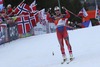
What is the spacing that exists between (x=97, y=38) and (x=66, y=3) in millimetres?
21216

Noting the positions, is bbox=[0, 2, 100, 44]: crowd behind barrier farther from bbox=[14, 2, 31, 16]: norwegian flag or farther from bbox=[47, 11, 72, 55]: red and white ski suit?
bbox=[47, 11, 72, 55]: red and white ski suit

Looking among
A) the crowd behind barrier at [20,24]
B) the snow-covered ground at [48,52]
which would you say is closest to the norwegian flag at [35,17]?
the crowd behind barrier at [20,24]

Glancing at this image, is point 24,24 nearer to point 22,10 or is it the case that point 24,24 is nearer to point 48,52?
point 22,10

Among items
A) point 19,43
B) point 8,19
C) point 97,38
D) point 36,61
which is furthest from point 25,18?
point 36,61

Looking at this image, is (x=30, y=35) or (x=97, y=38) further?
(x=30, y=35)

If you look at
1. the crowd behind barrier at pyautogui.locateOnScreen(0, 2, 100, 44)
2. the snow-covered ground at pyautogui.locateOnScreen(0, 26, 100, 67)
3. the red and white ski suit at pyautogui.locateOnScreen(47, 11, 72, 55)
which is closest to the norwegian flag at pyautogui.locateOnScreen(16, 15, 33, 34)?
the crowd behind barrier at pyautogui.locateOnScreen(0, 2, 100, 44)

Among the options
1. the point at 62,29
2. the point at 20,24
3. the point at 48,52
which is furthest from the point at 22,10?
the point at 62,29

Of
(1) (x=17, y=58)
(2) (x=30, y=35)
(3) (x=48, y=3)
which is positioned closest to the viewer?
(1) (x=17, y=58)

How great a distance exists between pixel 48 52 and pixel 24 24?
7263 mm

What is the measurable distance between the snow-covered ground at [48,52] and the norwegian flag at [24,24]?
5.21 ft

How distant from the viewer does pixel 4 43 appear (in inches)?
755

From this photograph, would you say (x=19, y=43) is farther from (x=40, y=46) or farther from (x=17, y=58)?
(x=17, y=58)

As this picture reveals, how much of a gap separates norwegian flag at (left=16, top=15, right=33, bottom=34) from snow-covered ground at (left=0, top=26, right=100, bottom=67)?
1.59 m

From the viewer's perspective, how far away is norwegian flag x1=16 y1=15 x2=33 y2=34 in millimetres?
21359
